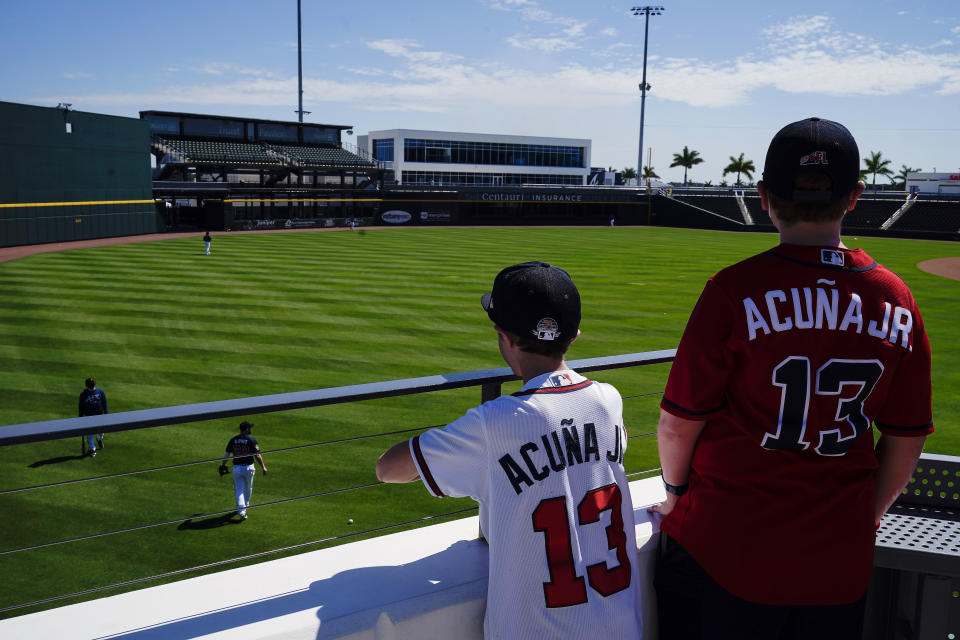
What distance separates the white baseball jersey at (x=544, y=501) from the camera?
2293 mm

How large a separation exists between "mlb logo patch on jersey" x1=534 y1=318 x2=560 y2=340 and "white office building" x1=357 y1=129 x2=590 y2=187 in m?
80.6

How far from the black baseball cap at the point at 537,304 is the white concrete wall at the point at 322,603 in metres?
1.06

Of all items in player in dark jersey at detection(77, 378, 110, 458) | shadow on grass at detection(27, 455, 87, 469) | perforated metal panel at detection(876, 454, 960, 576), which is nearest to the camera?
perforated metal panel at detection(876, 454, 960, 576)

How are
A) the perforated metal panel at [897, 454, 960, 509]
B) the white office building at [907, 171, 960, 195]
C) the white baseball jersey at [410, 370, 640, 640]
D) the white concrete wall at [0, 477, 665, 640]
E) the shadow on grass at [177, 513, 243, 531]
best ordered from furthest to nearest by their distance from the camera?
1. the white office building at [907, 171, 960, 195]
2. the shadow on grass at [177, 513, 243, 531]
3. the perforated metal panel at [897, 454, 960, 509]
4. the white concrete wall at [0, 477, 665, 640]
5. the white baseball jersey at [410, 370, 640, 640]

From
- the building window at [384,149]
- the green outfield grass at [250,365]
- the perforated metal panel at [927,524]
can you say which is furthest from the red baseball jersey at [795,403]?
the building window at [384,149]

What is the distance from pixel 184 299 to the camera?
22562mm

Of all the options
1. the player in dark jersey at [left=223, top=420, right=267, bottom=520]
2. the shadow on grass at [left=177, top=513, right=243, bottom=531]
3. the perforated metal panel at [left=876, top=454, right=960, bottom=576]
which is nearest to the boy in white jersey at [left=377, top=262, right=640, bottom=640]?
the perforated metal panel at [left=876, top=454, right=960, bottom=576]

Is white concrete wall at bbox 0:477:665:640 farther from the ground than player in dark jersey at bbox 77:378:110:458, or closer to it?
farther from the ground

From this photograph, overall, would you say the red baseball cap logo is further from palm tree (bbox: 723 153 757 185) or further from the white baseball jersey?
palm tree (bbox: 723 153 757 185)

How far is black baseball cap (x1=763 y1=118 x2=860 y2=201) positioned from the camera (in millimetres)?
2234

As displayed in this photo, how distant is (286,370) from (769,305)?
13669mm

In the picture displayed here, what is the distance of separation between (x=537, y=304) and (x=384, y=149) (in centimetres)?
8940

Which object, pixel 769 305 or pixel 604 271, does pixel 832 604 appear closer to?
pixel 769 305

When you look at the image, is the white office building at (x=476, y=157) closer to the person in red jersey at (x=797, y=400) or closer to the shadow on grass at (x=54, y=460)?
the shadow on grass at (x=54, y=460)
